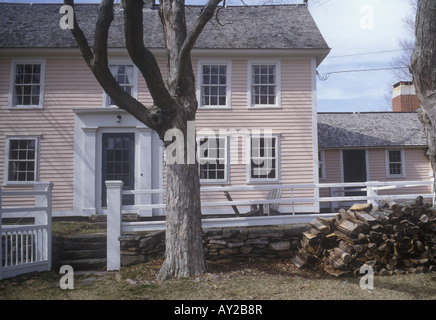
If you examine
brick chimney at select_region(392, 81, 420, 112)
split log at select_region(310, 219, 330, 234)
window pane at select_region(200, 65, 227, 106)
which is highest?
brick chimney at select_region(392, 81, 420, 112)

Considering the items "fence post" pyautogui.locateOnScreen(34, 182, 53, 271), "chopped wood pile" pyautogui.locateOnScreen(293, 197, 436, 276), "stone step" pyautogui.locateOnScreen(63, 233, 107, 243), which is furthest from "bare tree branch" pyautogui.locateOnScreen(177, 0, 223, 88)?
"stone step" pyautogui.locateOnScreen(63, 233, 107, 243)

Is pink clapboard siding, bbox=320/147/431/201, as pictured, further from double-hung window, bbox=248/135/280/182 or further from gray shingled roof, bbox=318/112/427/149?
double-hung window, bbox=248/135/280/182

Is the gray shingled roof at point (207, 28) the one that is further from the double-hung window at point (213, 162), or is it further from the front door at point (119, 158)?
the double-hung window at point (213, 162)

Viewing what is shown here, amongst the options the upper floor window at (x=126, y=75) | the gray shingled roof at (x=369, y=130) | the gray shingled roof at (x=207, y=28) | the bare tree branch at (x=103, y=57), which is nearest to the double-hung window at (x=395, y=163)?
the gray shingled roof at (x=369, y=130)

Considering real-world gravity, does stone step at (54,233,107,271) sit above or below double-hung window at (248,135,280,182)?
below

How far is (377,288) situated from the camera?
17.6 feet

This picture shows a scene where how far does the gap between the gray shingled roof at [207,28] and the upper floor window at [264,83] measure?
682 millimetres

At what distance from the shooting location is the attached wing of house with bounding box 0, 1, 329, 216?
11.0m

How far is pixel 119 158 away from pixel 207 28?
5177mm

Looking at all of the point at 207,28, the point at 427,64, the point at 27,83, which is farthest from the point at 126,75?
the point at 427,64

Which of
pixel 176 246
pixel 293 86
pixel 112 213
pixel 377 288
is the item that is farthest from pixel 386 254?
pixel 293 86

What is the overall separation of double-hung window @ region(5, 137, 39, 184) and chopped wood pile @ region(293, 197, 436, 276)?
27.8 feet

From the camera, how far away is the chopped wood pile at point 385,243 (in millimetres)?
6180
